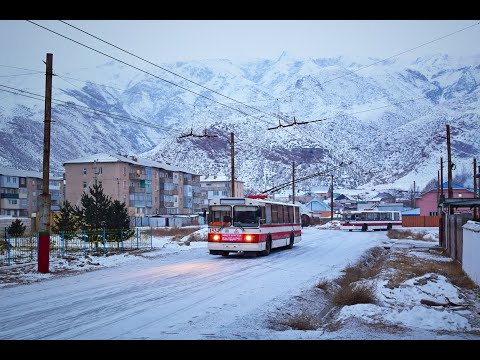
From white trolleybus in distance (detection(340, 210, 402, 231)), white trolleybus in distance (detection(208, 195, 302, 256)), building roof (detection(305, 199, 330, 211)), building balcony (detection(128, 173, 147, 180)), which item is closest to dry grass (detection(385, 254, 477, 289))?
white trolleybus in distance (detection(208, 195, 302, 256))

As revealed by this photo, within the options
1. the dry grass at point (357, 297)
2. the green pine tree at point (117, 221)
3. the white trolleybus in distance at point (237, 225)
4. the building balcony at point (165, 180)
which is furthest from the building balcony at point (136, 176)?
the dry grass at point (357, 297)

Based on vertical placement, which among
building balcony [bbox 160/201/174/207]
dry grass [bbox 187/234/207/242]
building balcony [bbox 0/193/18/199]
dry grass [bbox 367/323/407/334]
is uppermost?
building balcony [bbox 0/193/18/199]

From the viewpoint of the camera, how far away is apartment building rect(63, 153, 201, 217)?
344 feet

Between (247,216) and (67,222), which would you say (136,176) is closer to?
(67,222)

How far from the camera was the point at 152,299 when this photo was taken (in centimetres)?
1409

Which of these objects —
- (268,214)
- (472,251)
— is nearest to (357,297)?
(472,251)

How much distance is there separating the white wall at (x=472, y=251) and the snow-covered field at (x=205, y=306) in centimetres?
121

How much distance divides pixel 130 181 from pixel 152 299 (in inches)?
3766

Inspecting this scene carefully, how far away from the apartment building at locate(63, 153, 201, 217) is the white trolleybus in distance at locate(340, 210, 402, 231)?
43.2 m

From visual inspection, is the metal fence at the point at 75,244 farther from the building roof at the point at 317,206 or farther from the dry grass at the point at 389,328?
the building roof at the point at 317,206

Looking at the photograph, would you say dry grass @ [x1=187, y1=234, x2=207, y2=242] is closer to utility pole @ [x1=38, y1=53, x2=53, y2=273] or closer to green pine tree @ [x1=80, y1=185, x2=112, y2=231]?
green pine tree @ [x1=80, y1=185, x2=112, y2=231]

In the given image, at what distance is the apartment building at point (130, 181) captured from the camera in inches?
4129

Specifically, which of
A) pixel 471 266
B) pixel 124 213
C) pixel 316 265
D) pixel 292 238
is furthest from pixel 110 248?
pixel 471 266
